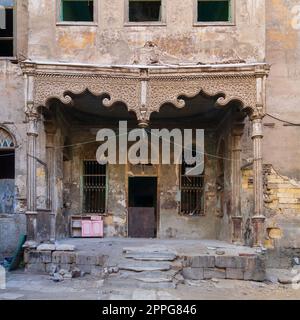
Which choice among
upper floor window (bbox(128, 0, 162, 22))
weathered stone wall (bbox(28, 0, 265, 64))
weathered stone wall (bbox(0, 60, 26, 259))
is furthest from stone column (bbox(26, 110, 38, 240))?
upper floor window (bbox(128, 0, 162, 22))

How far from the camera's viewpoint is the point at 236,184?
13023 mm

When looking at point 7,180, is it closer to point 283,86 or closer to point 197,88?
point 197,88

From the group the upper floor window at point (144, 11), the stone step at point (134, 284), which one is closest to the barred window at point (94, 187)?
the upper floor window at point (144, 11)

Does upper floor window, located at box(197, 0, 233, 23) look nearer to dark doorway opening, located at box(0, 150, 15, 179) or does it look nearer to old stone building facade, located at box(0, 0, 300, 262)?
old stone building facade, located at box(0, 0, 300, 262)

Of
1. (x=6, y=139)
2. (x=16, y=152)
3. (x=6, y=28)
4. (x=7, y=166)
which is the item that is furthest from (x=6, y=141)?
(x=6, y=28)

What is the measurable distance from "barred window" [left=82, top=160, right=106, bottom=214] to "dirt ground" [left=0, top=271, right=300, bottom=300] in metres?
4.29

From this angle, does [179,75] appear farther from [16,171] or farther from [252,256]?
[16,171]

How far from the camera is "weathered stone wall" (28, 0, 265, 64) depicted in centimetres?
1193

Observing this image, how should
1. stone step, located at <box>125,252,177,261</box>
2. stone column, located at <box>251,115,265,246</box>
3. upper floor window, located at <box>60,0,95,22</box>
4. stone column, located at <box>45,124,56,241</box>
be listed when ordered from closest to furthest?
stone step, located at <box>125,252,177,261</box> → stone column, located at <box>251,115,265,246</box> → upper floor window, located at <box>60,0,95,22</box> → stone column, located at <box>45,124,56,241</box>

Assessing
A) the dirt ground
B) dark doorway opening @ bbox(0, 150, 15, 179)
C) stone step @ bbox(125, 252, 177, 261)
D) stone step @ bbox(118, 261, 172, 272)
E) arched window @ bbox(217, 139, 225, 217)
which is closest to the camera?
the dirt ground

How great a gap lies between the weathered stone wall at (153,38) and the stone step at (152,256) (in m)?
4.71

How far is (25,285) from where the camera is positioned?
9.77 meters

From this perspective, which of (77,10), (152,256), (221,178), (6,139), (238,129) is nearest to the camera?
(152,256)

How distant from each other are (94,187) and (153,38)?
16.9 feet
